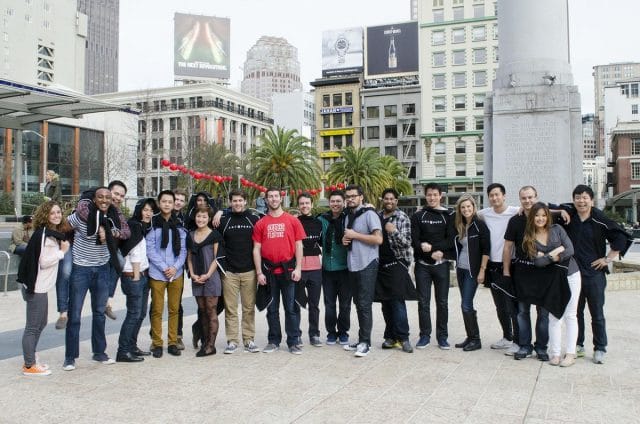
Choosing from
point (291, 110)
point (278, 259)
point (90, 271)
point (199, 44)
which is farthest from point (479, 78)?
point (90, 271)

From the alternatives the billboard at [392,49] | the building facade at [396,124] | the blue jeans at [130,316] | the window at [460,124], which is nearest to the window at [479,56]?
the window at [460,124]

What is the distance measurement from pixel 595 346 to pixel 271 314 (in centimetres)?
375

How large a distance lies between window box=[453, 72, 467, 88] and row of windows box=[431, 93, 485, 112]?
1186 millimetres

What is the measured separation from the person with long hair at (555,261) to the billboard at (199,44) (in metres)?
93.2

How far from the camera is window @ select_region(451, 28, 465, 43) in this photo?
2756 inches

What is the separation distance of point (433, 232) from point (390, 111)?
235ft

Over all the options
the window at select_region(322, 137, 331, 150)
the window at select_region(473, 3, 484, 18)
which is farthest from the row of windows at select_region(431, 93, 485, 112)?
the window at select_region(322, 137, 331, 150)

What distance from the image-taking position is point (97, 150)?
196 feet

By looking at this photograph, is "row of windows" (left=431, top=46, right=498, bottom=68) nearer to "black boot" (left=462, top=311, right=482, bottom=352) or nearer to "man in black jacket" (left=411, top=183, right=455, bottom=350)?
"man in black jacket" (left=411, top=183, right=455, bottom=350)

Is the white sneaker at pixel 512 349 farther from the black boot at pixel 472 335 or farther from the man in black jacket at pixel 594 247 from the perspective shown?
the man in black jacket at pixel 594 247

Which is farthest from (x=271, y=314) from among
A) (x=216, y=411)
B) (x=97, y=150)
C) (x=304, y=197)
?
(x=97, y=150)

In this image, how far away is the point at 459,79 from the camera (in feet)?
231

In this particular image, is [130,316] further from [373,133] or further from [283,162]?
[373,133]

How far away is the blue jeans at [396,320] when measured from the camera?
724 centimetres
